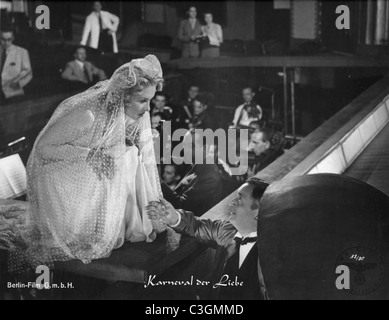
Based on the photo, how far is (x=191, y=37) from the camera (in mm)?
6859

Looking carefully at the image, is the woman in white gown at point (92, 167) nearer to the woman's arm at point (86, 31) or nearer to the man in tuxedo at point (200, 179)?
the man in tuxedo at point (200, 179)

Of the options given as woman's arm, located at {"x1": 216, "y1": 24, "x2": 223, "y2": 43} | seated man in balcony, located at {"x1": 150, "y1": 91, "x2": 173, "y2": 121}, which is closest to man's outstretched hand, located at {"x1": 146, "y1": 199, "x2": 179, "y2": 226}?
seated man in balcony, located at {"x1": 150, "y1": 91, "x2": 173, "y2": 121}

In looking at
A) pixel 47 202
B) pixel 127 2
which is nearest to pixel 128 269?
pixel 47 202

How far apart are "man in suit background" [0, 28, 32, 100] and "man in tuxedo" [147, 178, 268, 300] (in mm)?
2311

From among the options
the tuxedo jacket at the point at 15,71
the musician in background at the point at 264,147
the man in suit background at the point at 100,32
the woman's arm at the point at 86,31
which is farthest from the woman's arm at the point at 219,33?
the tuxedo jacket at the point at 15,71

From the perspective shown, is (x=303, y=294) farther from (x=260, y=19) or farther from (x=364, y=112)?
(x=260, y=19)

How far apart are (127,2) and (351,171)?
5627mm

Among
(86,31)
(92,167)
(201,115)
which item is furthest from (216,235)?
(86,31)

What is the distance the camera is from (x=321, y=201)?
3.03 meters

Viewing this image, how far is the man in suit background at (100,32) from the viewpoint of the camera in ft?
22.6

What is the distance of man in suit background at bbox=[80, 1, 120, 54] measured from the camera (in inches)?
272

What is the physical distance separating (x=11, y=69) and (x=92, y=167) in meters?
2.56

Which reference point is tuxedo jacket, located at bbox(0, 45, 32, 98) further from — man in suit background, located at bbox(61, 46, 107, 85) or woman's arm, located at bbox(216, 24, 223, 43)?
woman's arm, located at bbox(216, 24, 223, 43)
